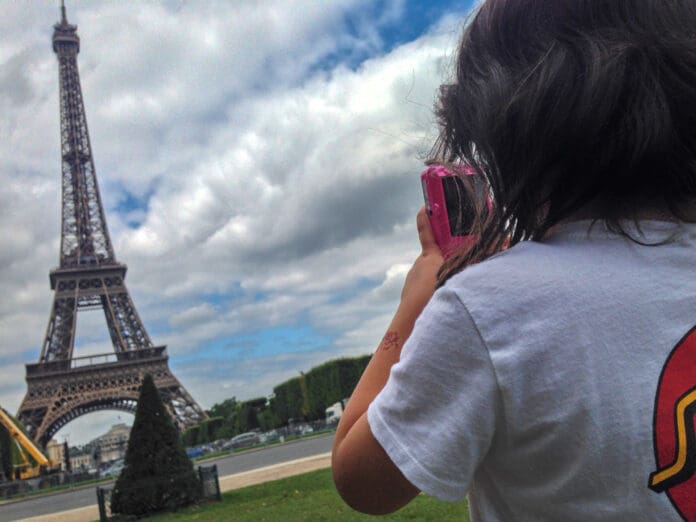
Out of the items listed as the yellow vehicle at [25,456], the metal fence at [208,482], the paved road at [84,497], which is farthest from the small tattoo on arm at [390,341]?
the yellow vehicle at [25,456]

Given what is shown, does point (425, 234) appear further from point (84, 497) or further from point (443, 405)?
point (84, 497)

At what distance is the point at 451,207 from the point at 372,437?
38 cm

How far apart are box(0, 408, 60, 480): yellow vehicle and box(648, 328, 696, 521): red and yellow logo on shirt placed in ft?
115

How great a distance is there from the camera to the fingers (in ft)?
3.40

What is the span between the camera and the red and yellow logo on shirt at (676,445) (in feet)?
2.56

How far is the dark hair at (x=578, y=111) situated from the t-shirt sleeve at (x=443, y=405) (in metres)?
0.16

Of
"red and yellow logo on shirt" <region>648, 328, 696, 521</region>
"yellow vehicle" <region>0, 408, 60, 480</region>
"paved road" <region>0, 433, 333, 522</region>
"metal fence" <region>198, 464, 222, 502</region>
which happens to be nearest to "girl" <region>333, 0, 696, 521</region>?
"red and yellow logo on shirt" <region>648, 328, 696, 521</region>

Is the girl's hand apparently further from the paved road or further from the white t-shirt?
the paved road

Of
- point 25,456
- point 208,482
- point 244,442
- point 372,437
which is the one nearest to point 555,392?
point 372,437

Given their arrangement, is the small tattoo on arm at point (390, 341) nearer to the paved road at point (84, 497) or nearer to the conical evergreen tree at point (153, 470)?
the conical evergreen tree at point (153, 470)

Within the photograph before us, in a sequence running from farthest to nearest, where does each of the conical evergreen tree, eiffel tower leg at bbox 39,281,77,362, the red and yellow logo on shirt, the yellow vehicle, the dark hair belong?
eiffel tower leg at bbox 39,281,77,362 < the yellow vehicle < the conical evergreen tree < the dark hair < the red and yellow logo on shirt

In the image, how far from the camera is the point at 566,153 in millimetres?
897

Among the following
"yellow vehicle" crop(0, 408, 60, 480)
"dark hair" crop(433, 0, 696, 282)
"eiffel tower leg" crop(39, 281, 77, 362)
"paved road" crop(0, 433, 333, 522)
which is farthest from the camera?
"eiffel tower leg" crop(39, 281, 77, 362)

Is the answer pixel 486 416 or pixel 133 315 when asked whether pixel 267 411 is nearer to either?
pixel 133 315
